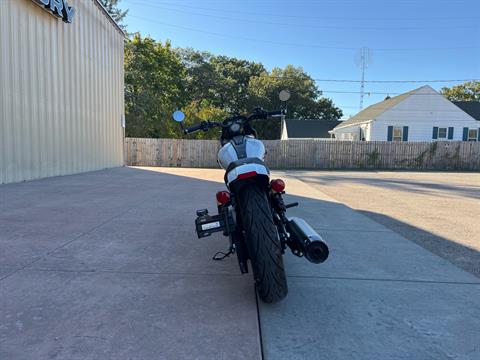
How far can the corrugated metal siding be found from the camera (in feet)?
30.5

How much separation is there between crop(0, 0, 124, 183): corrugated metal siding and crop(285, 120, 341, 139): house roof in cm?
2159

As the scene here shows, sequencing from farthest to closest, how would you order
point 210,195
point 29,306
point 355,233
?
1. point 210,195
2. point 355,233
3. point 29,306

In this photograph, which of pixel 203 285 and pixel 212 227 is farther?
pixel 203 285

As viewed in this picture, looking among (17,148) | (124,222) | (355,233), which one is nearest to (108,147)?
(17,148)

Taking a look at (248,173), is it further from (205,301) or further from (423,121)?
(423,121)

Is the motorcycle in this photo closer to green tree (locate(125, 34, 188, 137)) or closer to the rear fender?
the rear fender

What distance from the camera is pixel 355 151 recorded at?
22.5 meters

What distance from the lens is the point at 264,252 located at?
Result: 2.50m

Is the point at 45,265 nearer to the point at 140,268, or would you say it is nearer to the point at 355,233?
the point at 140,268

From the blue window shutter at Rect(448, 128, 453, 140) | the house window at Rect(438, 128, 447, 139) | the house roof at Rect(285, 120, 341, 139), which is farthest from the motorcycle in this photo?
the house roof at Rect(285, 120, 341, 139)

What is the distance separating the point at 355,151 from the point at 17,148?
18.2 metres

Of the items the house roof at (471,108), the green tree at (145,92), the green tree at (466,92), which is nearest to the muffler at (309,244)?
the green tree at (145,92)

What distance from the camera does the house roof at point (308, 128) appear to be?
1399 inches

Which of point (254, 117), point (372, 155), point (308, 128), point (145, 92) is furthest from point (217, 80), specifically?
point (254, 117)
